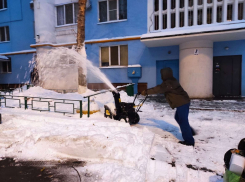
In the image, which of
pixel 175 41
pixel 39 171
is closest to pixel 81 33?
pixel 175 41

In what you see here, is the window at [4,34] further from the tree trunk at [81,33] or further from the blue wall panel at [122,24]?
the tree trunk at [81,33]

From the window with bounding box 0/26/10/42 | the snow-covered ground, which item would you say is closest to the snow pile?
the snow-covered ground

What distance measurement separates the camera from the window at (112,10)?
500 inches

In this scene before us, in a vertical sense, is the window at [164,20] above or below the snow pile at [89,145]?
above

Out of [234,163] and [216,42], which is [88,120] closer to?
[234,163]

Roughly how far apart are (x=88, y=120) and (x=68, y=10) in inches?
470

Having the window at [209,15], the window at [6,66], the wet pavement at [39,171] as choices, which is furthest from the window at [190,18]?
the window at [6,66]

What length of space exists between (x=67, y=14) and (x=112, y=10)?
3.97m

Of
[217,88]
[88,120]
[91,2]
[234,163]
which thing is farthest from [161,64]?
[234,163]

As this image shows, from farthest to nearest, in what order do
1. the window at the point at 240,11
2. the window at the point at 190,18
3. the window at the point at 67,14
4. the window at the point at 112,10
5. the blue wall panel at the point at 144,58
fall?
the window at the point at 67,14
the window at the point at 112,10
the blue wall panel at the point at 144,58
the window at the point at 190,18
the window at the point at 240,11

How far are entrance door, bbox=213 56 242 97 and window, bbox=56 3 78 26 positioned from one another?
431 inches

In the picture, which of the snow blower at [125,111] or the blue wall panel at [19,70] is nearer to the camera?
the snow blower at [125,111]

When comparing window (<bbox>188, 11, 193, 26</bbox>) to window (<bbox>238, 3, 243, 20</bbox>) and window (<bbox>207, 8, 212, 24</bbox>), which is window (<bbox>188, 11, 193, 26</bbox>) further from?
window (<bbox>238, 3, 243, 20</bbox>)

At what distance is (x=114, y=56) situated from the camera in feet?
43.0
